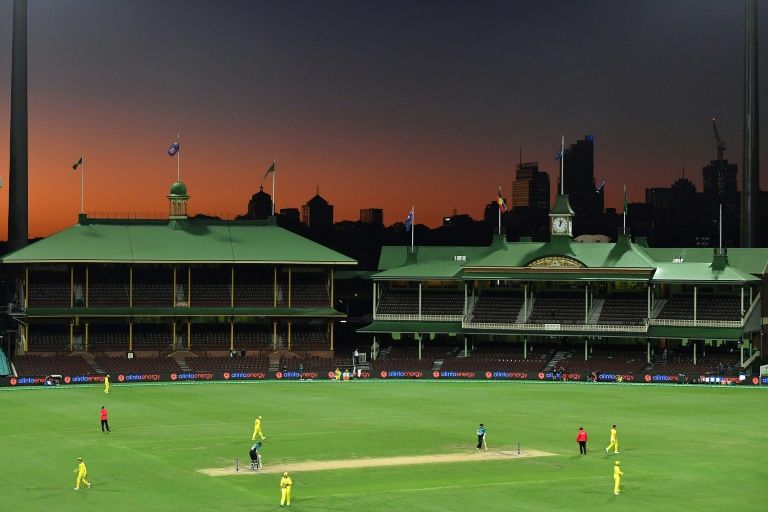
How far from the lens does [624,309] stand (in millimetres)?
115125

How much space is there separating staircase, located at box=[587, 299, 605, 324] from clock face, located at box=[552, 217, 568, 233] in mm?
7144

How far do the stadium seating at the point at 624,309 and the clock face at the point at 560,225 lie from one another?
24.2ft

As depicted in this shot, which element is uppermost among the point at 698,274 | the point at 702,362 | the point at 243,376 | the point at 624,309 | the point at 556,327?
the point at 698,274

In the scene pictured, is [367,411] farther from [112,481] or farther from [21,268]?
[21,268]

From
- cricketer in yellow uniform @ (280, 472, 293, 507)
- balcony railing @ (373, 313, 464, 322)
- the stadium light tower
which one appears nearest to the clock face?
balcony railing @ (373, 313, 464, 322)

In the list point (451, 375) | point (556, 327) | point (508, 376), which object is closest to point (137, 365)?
point (451, 375)

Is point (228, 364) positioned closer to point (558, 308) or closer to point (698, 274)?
point (558, 308)

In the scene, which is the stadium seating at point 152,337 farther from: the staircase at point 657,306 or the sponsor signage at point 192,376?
the staircase at point 657,306

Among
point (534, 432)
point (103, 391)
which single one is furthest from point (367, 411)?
point (103, 391)

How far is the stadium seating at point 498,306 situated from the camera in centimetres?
11838

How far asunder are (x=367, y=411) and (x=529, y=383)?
1081 inches

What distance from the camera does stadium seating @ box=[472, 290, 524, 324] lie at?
118 metres

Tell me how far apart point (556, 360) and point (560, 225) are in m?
13.4

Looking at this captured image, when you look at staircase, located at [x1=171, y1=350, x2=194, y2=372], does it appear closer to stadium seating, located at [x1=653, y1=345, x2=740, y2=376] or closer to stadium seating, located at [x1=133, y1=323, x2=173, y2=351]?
stadium seating, located at [x1=133, y1=323, x2=173, y2=351]
